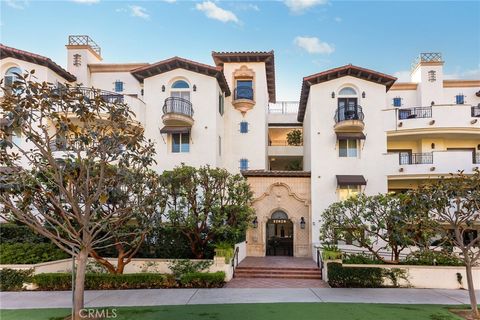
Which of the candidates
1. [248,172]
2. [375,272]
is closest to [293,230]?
[248,172]

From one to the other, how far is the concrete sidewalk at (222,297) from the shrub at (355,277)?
0.68 m

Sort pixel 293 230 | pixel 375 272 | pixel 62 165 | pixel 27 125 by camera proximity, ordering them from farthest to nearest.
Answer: pixel 293 230 → pixel 375 272 → pixel 62 165 → pixel 27 125

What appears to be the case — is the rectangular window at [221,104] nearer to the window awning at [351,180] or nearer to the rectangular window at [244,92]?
the rectangular window at [244,92]

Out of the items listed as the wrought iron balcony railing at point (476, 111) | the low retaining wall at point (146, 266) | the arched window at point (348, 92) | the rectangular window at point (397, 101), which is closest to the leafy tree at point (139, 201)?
the low retaining wall at point (146, 266)

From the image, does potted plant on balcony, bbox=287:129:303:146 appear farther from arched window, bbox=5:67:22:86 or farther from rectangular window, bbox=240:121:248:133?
arched window, bbox=5:67:22:86

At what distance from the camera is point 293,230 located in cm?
2417

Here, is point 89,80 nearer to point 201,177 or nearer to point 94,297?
point 201,177

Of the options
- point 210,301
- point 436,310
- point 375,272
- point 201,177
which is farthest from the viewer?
point 201,177

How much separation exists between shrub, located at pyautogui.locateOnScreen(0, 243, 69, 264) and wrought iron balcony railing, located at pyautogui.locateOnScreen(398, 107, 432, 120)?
2305 centimetres

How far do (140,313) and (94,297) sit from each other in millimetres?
3582

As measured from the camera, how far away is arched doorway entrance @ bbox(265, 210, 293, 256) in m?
24.2

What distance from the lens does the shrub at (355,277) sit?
16.0 m

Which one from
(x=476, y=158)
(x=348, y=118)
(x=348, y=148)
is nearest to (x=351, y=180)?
(x=348, y=148)

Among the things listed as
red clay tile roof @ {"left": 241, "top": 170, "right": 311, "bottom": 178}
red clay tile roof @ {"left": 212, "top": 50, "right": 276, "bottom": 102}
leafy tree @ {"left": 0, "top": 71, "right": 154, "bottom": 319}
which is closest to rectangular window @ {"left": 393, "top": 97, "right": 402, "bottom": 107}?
red clay tile roof @ {"left": 212, "top": 50, "right": 276, "bottom": 102}
